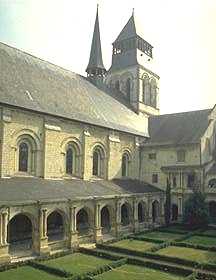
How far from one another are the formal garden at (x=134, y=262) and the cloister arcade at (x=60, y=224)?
62.9 inches

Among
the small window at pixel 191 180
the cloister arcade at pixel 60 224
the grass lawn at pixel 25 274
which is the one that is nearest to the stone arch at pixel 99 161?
the cloister arcade at pixel 60 224

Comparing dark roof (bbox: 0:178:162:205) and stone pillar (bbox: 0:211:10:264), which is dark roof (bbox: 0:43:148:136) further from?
stone pillar (bbox: 0:211:10:264)

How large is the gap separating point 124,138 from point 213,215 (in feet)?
45.9

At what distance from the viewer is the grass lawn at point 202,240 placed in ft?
101

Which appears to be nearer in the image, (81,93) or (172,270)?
(172,270)

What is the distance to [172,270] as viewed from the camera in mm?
23094

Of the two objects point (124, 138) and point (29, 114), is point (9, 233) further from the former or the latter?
point (124, 138)

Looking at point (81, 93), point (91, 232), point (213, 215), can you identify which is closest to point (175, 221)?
point (213, 215)

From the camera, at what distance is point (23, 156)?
31.9 m

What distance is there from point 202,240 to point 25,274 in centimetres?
1737

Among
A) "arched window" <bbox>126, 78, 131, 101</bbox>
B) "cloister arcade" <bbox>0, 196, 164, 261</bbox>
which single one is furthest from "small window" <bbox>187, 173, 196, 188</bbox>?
"arched window" <bbox>126, 78, 131, 101</bbox>

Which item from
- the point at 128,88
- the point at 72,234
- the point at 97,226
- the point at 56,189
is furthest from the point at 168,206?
the point at 128,88

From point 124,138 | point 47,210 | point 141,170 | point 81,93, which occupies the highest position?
point 81,93

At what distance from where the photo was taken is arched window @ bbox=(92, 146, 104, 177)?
39531 mm
